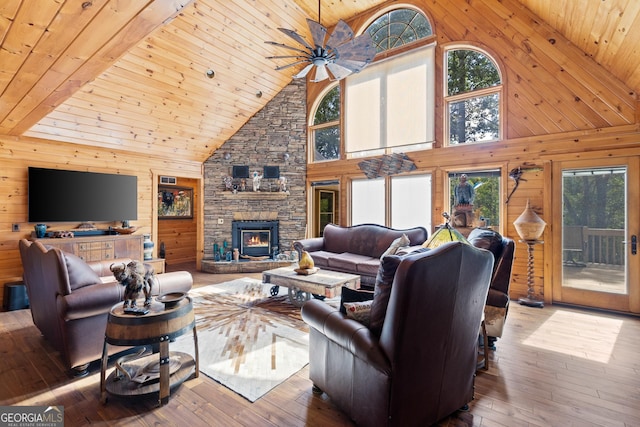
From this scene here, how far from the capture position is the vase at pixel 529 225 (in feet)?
14.5

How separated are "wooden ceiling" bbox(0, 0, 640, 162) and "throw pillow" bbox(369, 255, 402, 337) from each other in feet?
6.20

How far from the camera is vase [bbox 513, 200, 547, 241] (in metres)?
4.41

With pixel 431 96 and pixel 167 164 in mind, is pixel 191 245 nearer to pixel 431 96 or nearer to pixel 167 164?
pixel 167 164

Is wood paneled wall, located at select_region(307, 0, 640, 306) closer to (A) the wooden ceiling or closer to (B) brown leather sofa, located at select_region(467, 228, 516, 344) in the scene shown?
(A) the wooden ceiling

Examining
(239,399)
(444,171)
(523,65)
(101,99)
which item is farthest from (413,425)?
(101,99)

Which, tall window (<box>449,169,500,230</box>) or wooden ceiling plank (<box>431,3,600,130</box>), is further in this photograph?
tall window (<box>449,169,500,230</box>)

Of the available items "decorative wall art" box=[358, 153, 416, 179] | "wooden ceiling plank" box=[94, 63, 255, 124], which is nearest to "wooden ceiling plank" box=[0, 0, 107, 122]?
"wooden ceiling plank" box=[94, 63, 255, 124]

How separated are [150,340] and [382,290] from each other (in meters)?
1.61

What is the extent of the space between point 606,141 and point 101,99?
7.43 m

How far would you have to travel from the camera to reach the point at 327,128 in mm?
7227

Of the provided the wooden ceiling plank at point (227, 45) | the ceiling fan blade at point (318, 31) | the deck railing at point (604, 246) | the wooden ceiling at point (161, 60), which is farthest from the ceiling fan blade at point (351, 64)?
the deck railing at point (604, 246)

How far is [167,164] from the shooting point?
6625mm

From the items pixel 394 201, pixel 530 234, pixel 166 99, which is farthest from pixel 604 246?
pixel 166 99

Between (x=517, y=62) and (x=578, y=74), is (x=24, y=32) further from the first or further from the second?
(x=578, y=74)
